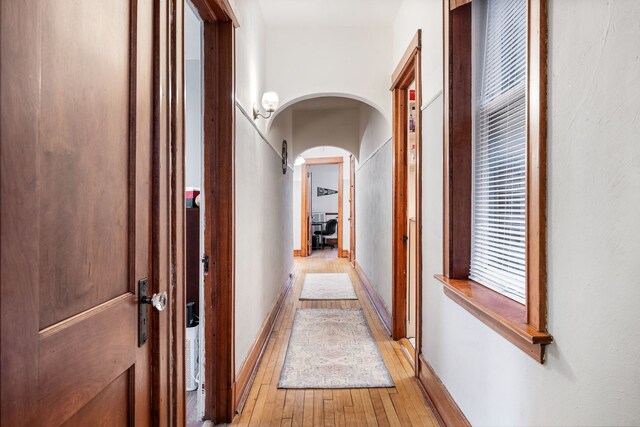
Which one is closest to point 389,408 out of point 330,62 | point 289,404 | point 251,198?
point 289,404

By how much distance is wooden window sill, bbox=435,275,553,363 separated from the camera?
43.2 inches

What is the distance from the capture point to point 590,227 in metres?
0.92

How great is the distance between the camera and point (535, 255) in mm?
1125

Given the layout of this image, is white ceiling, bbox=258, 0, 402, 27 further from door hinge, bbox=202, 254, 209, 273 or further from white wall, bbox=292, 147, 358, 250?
white wall, bbox=292, 147, 358, 250

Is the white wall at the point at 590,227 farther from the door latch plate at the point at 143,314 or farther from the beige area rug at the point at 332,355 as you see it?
the beige area rug at the point at 332,355

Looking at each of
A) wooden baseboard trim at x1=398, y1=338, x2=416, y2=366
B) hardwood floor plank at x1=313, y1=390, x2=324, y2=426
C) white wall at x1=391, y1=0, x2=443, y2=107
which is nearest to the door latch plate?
hardwood floor plank at x1=313, y1=390, x2=324, y2=426

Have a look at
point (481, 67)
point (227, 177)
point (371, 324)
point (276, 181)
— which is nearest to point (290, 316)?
point (371, 324)

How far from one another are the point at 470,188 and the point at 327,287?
3.61 metres

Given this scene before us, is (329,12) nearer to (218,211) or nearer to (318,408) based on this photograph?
(218,211)

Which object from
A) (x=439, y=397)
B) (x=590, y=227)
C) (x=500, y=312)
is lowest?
(x=439, y=397)

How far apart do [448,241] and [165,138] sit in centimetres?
141

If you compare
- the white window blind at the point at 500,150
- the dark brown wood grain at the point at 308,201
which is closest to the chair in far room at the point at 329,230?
the dark brown wood grain at the point at 308,201

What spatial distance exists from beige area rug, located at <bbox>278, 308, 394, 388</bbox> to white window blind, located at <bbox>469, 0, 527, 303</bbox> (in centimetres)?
111

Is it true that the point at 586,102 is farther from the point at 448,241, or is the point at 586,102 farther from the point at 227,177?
the point at 227,177
